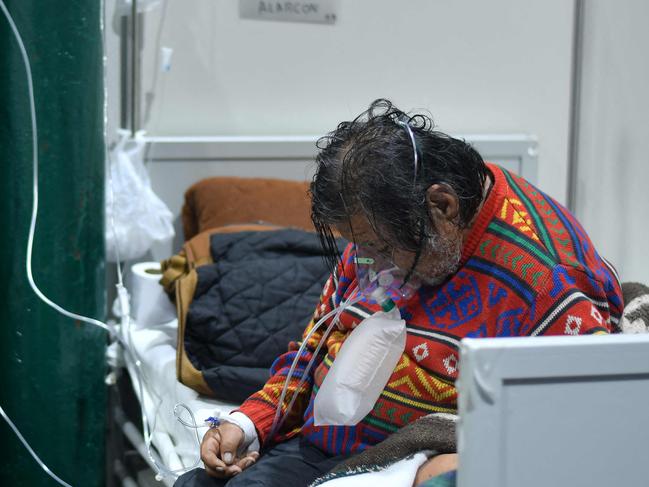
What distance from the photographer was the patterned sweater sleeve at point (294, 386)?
167 centimetres

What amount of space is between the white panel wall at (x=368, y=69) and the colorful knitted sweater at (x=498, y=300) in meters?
1.34

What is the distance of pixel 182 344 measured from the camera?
209cm

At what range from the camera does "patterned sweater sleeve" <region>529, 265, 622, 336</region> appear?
1.34 metres

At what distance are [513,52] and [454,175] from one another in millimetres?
1766

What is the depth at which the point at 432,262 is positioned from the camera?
1456 millimetres

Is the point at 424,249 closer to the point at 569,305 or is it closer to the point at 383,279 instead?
the point at 383,279

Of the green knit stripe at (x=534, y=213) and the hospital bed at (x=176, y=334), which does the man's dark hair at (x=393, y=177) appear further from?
the hospital bed at (x=176, y=334)

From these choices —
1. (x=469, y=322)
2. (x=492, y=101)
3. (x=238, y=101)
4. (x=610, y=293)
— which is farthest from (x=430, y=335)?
(x=492, y=101)

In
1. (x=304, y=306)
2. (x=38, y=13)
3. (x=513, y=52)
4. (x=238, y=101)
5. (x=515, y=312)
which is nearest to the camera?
(x=515, y=312)

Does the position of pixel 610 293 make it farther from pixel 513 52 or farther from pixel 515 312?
pixel 513 52

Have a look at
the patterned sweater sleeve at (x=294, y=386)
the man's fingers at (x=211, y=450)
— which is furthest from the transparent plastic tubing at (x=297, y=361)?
the man's fingers at (x=211, y=450)

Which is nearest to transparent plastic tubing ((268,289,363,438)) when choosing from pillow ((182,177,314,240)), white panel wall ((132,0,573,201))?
pillow ((182,177,314,240))

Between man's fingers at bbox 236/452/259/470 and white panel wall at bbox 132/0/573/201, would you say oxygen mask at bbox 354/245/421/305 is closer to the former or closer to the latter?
man's fingers at bbox 236/452/259/470

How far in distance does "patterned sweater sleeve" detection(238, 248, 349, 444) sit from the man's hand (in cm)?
6
